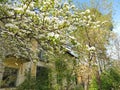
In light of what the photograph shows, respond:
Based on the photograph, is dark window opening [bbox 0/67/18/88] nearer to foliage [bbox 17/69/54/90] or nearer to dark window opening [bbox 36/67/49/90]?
foliage [bbox 17/69/54/90]

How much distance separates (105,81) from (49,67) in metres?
6.94

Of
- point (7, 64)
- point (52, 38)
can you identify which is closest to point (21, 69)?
point (7, 64)

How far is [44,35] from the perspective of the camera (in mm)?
4762

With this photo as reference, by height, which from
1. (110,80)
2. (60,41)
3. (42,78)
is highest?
(60,41)

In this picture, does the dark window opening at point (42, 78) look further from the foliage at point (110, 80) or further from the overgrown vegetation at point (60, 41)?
the foliage at point (110, 80)

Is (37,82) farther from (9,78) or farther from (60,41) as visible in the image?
(60,41)

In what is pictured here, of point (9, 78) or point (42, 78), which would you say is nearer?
point (9, 78)

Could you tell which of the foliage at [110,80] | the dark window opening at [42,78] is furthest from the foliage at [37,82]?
the foliage at [110,80]

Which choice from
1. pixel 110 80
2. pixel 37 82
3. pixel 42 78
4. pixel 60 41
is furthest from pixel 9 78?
pixel 60 41

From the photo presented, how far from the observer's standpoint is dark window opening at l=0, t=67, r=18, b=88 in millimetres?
14466

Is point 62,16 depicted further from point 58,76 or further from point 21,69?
point 21,69

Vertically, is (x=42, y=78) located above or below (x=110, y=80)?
above

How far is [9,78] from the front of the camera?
1552 centimetres

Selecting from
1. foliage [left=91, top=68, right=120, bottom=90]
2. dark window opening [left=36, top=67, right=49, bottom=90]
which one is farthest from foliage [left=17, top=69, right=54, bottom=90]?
foliage [left=91, top=68, right=120, bottom=90]
